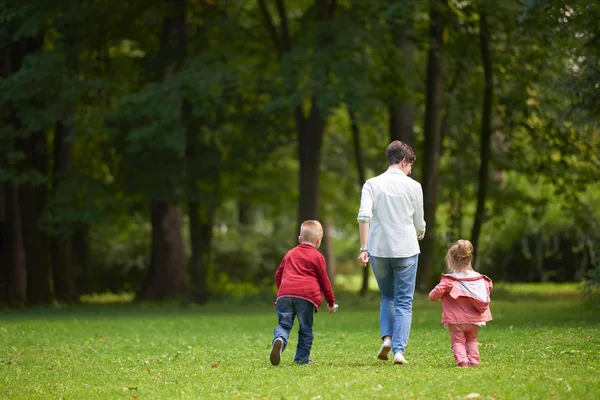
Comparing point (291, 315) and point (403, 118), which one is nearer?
point (291, 315)

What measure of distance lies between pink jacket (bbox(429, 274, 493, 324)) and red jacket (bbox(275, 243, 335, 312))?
1.17 meters

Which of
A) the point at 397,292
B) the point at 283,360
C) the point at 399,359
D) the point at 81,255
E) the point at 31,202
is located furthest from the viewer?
the point at 81,255

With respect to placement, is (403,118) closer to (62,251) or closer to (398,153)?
(62,251)

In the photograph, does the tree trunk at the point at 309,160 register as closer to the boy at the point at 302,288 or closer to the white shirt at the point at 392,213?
the boy at the point at 302,288

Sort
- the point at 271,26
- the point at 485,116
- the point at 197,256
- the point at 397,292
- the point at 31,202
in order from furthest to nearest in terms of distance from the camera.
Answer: the point at 31,202 < the point at 197,256 < the point at 271,26 < the point at 485,116 < the point at 397,292

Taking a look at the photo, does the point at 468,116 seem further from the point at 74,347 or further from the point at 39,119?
the point at 74,347

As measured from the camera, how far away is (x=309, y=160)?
79.2 ft

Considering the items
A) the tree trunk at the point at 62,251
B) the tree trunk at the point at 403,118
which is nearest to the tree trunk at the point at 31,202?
the tree trunk at the point at 62,251

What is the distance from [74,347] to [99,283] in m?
21.8

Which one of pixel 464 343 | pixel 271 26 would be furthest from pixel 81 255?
pixel 464 343

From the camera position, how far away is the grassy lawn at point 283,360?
7.92 m

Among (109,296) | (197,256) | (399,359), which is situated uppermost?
(197,256)

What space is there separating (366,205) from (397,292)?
0.92 meters

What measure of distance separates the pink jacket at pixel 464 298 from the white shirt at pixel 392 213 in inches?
20.9
